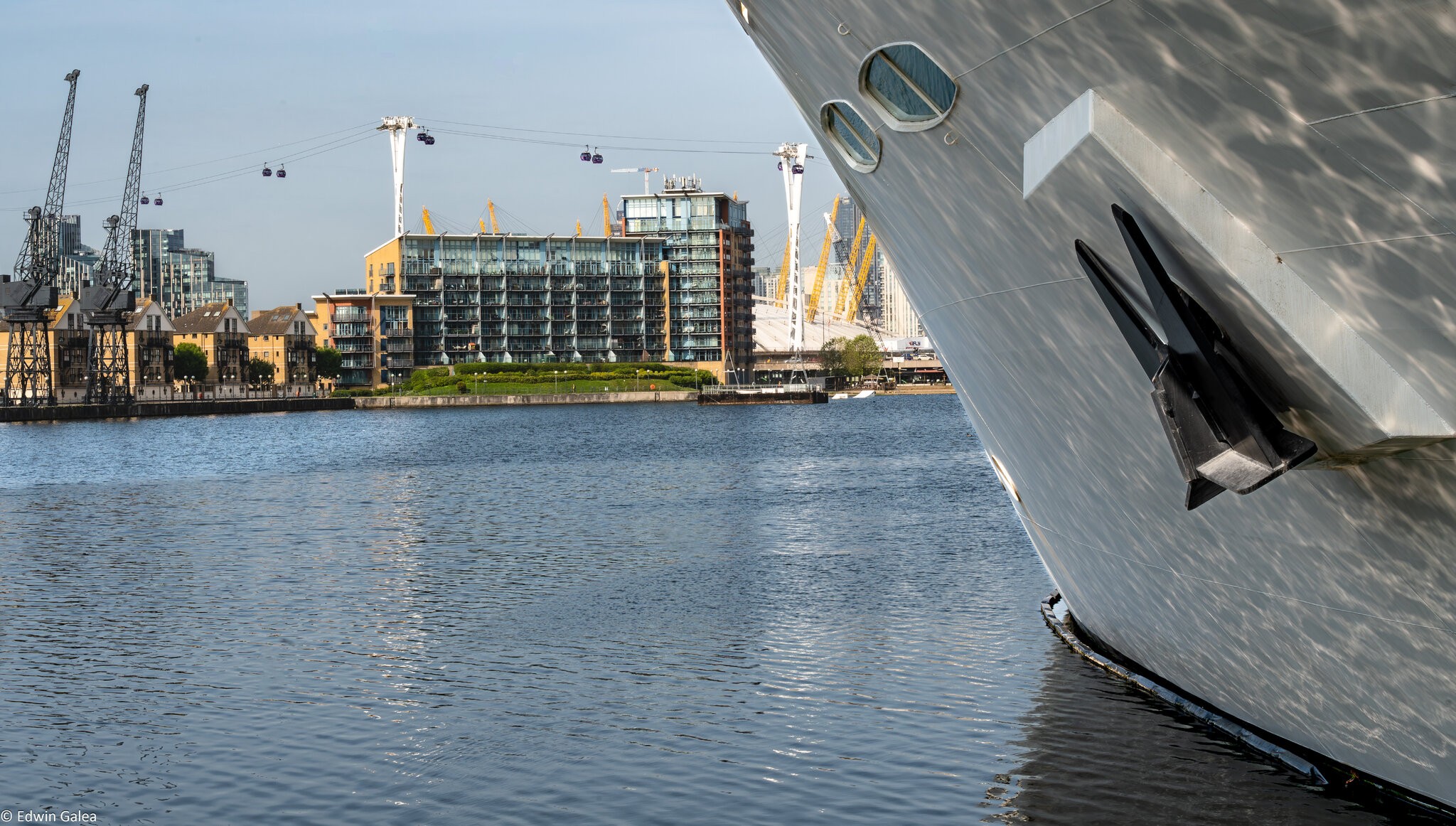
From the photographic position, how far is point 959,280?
9.66 meters

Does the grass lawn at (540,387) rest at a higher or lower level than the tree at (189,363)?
lower

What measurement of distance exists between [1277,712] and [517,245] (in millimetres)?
183339

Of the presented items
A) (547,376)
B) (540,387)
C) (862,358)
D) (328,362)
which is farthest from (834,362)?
(328,362)

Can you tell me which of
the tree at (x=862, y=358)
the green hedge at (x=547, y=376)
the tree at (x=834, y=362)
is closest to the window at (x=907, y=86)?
the green hedge at (x=547, y=376)

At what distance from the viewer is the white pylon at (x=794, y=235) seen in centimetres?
18562

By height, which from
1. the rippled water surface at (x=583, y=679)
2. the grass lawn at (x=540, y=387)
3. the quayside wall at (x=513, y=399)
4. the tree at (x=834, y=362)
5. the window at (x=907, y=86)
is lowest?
the rippled water surface at (x=583, y=679)

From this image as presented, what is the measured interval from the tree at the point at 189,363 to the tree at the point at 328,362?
16976 millimetres

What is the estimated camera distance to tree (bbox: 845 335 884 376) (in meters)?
191

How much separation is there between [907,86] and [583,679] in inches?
361

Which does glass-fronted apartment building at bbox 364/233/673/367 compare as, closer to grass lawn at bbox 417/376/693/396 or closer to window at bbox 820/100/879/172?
grass lawn at bbox 417/376/693/396

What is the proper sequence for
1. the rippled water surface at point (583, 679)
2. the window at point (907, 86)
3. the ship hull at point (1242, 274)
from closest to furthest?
the ship hull at point (1242, 274) < the window at point (907, 86) < the rippled water surface at point (583, 679)

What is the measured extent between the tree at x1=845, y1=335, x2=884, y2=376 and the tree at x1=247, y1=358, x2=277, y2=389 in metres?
83.7

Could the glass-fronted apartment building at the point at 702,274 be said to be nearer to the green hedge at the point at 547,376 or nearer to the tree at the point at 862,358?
the green hedge at the point at 547,376

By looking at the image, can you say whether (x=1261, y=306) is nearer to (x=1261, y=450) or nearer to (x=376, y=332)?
(x=1261, y=450)
